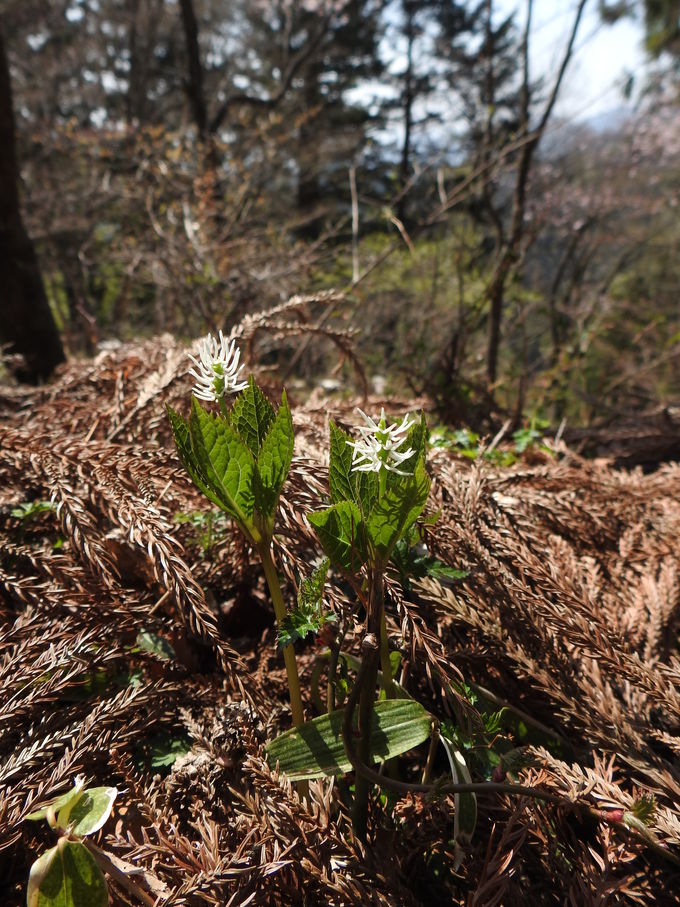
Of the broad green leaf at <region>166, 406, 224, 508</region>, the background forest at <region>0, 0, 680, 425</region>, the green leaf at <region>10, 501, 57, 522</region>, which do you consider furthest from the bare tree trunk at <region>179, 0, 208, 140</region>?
the broad green leaf at <region>166, 406, 224, 508</region>

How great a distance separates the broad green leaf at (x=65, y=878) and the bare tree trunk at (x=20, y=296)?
9.80 ft

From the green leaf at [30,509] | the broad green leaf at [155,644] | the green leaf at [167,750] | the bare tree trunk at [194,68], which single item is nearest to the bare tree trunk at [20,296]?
the green leaf at [30,509]

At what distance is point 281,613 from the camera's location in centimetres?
69

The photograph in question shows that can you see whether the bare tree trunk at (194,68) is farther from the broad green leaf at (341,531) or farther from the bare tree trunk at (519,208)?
the broad green leaf at (341,531)

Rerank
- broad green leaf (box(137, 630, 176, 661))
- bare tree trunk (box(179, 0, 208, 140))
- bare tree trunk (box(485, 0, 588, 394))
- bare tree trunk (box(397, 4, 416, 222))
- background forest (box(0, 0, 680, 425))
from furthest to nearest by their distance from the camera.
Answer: bare tree trunk (box(397, 4, 416, 222))
bare tree trunk (box(179, 0, 208, 140))
background forest (box(0, 0, 680, 425))
bare tree trunk (box(485, 0, 588, 394))
broad green leaf (box(137, 630, 176, 661))

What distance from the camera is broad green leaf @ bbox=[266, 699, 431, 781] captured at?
65 centimetres

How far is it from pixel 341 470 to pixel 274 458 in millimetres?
91

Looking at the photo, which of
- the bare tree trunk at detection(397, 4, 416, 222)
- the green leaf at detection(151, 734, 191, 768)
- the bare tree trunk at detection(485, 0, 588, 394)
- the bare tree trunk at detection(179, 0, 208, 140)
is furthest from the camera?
the bare tree trunk at detection(397, 4, 416, 222)

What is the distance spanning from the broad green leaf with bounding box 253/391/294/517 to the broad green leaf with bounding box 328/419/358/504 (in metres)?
0.07

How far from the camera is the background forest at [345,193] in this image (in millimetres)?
3967

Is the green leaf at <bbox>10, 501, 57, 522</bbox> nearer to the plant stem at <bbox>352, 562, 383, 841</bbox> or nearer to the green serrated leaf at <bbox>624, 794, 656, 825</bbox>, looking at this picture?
the plant stem at <bbox>352, 562, 383, 841</bbox>

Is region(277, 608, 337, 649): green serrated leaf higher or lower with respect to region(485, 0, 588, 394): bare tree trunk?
lower

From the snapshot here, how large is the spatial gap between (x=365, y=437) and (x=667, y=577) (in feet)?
2.50

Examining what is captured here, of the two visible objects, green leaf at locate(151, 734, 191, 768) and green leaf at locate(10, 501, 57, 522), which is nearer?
green leaf at locate(151, 734, 191, 768)
